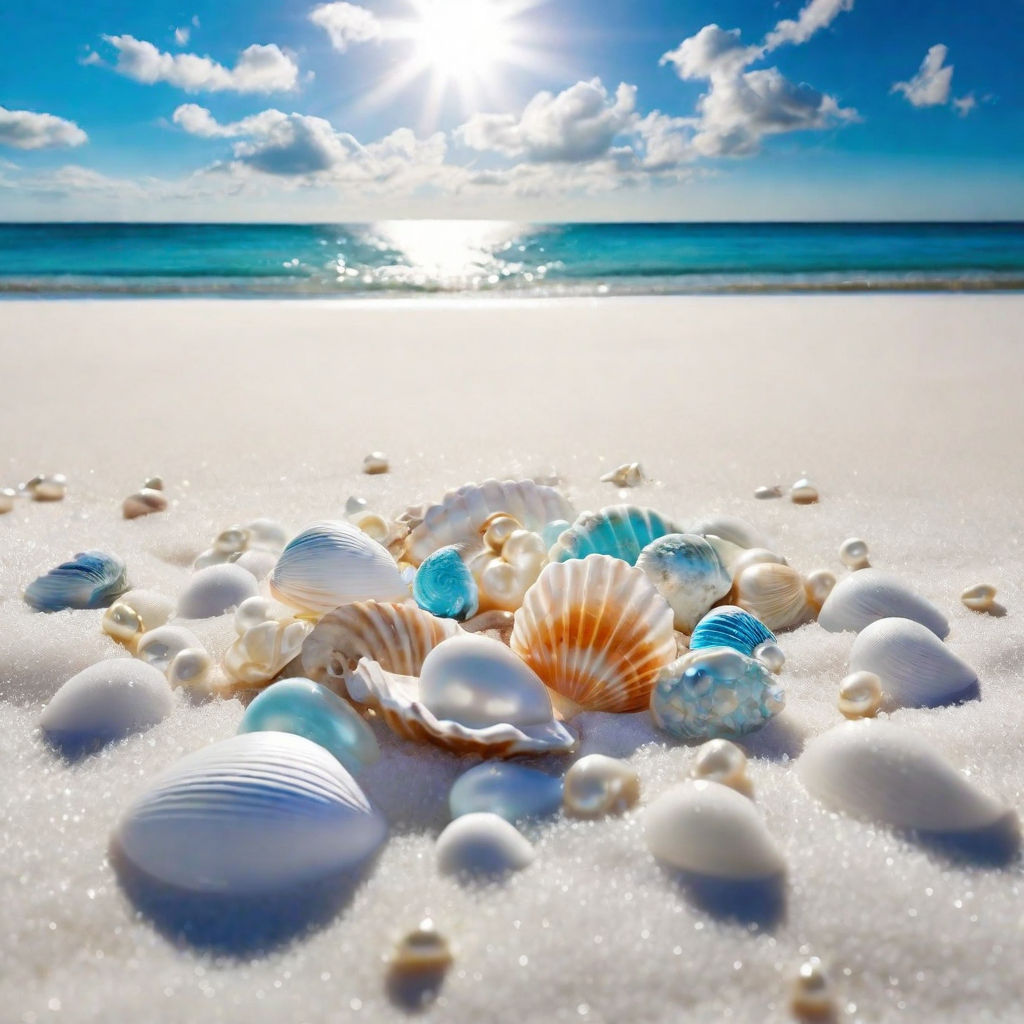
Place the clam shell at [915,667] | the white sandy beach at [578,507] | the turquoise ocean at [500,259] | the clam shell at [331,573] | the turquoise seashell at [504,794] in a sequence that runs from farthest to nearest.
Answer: the turquoise ocean at [500,259]
the clam shell at [331,573]
the clam shell at [915,667]
the turquoise seashell at [504,794]
the white sandy beach at [578,507]

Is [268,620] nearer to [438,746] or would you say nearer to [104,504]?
[438,746]

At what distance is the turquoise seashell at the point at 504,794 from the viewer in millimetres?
1089

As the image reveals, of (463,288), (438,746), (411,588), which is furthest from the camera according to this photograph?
(463,288)

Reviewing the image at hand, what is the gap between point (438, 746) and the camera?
123cm

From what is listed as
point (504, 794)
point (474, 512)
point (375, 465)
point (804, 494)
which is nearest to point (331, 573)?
point (474, 512)

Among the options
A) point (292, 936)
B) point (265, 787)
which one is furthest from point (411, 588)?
point (292, 936)

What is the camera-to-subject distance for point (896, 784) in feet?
3.51

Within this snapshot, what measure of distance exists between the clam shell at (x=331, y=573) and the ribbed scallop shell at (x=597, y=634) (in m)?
0.32

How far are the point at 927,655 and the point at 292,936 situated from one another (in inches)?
40.3

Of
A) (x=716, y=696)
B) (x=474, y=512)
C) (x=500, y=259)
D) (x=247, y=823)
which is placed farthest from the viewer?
(x=500, y=259)

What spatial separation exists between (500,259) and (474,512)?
52.3 ft

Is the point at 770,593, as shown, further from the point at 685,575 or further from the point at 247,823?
the point at 247,823

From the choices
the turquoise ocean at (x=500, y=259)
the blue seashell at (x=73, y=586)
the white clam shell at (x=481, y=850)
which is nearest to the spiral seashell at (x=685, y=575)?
the white clam shell at (x=481, y=850)

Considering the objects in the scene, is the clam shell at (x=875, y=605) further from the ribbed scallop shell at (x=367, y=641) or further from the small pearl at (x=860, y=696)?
the ribbed scallop shell at (x=367, y=641)
